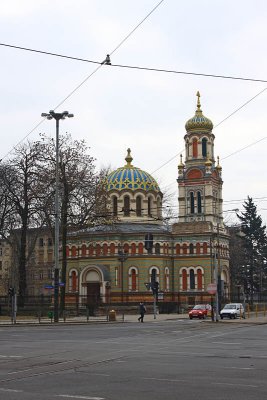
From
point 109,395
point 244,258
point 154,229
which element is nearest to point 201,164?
point 154,229

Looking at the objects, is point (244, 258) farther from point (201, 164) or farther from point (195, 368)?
point (195, 368)

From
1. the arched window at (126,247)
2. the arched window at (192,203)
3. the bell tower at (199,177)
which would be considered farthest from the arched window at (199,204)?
the arched window at (126,247)

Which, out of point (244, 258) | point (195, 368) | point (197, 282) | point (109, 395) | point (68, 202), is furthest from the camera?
point (244, 258)

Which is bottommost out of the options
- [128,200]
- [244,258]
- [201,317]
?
[201,317]

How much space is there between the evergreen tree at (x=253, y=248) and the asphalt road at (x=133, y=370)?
2964 inches

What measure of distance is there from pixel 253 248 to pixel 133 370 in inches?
3468

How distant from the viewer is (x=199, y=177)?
7644cm

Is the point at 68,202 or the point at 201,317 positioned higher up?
the point at 68,202

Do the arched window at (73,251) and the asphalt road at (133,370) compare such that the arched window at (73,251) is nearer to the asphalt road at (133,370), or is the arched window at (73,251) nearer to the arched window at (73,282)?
the arched window at (73,282)

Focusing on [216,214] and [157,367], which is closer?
[157,367]

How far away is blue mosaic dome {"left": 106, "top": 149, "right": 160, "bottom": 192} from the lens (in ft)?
252

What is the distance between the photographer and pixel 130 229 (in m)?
74.3

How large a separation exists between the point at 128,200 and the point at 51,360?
195 feet

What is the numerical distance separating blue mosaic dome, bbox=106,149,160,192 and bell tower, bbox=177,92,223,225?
3.73m
